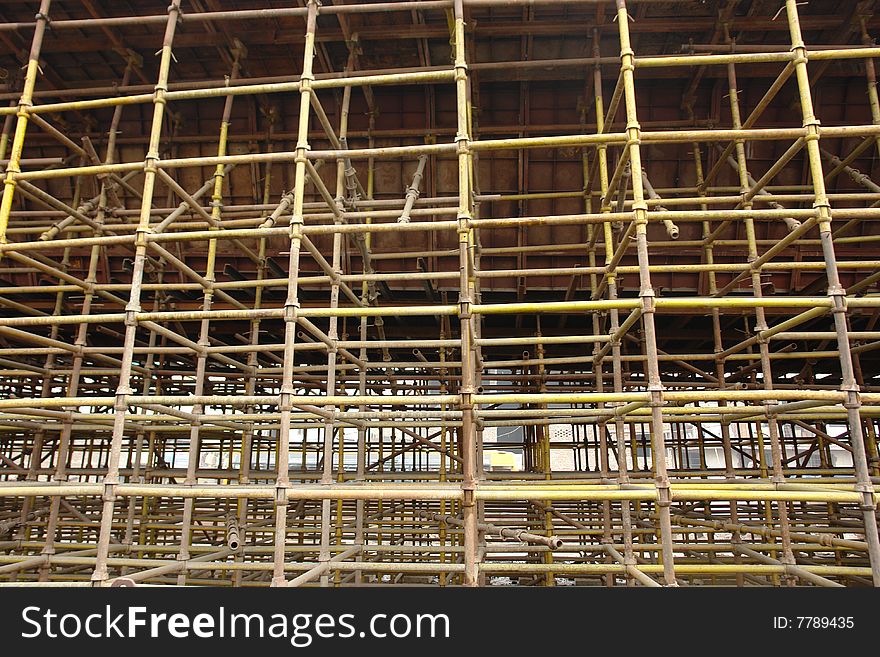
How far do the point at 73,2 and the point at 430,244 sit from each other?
689 centimetres

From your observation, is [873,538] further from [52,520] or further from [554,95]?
[52,520]

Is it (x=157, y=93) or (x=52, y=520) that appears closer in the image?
(x=157, y=93)

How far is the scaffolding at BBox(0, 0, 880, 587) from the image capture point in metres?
5.54

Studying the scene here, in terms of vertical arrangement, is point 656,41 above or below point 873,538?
above

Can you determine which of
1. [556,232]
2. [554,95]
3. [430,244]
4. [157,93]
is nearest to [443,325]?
[430,244]

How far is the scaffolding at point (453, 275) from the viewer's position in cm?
554

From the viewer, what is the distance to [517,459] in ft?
113

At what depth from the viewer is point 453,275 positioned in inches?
234

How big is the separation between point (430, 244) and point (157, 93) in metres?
5.34

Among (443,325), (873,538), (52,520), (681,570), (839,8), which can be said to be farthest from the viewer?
(443,325)
